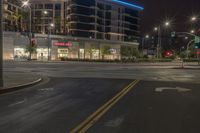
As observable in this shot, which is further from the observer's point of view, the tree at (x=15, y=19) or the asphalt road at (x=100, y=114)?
the tree at (x=15, y=19)

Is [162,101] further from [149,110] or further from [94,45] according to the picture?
[94,45]

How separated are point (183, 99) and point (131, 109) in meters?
3.46

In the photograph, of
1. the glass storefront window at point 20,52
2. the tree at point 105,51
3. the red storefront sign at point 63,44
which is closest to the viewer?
the glass storefront window at point 20,52

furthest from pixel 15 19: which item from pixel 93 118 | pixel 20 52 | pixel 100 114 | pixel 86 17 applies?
pixel 93 118

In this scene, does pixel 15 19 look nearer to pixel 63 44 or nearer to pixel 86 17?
pixel 63 44

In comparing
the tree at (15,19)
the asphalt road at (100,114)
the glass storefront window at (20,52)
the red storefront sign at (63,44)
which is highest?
the tree at (15,19)

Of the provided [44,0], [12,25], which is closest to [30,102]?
[12,25]

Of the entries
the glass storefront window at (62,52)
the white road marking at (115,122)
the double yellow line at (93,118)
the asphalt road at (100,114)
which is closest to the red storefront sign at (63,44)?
the glass storefront window at (62,52)

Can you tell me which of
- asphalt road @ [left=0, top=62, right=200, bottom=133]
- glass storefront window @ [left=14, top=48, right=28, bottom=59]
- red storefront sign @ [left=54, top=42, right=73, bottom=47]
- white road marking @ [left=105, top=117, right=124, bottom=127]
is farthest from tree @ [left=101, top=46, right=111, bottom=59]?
white road marking @ [left=105, top=117, right=124, bottom=127]

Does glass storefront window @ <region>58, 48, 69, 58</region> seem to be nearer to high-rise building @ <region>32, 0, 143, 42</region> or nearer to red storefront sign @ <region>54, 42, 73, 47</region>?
red storefront sign @ <region>54, 42, 73, 47</region>

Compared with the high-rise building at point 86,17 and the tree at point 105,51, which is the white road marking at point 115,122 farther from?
the high-rise building at point 86,17

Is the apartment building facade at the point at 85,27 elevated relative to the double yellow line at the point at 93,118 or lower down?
elevated

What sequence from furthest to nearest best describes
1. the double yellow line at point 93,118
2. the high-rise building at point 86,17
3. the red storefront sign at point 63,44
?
the high-rise building at point 86,17 < the red storefront sign at point 63,44 < the double yellow line at point 93,118

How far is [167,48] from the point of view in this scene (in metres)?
189
